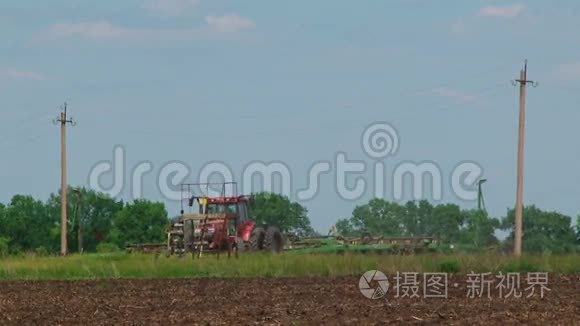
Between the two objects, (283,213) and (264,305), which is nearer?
(264,305)

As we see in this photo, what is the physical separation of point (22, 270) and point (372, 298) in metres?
13.8

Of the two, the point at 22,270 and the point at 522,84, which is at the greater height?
the point at 522,84

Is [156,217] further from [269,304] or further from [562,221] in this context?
[269,304]

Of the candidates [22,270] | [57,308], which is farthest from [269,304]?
[22,270]

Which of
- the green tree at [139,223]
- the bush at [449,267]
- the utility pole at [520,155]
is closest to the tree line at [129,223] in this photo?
the green tree at [139,223]

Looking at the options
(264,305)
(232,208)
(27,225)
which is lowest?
(27,225)

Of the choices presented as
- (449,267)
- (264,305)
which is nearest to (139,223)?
(449,267)

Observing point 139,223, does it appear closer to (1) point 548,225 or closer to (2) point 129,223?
Answer: (2) point 129,223

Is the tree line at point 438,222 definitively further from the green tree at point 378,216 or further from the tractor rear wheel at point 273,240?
the tractor rear wheel at point 273,240

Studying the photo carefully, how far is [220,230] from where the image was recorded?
113 ft

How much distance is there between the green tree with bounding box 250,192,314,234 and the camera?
310ft

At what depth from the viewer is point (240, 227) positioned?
35.8 meters
